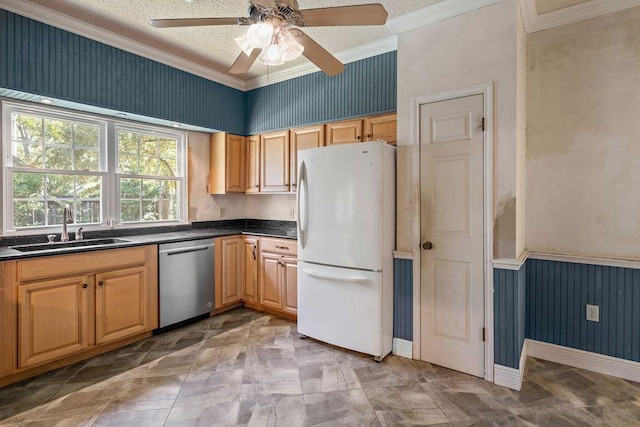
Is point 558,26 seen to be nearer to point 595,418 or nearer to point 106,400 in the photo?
point 595,418

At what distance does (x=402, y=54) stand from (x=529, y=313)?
2.37 m

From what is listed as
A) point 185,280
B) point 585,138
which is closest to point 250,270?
point 185,280

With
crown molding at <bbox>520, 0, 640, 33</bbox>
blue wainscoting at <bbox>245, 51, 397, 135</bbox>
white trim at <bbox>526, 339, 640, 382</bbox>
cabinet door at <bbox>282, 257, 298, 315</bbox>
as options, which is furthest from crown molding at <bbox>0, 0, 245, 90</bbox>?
white trim at <bbox>526, 339, 640, 382</bbox>

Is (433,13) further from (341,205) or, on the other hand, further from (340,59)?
(341,205)

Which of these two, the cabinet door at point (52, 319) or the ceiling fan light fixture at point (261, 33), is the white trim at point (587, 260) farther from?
the cabinet door at point (52, 319)

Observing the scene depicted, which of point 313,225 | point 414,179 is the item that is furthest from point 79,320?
point 414,179

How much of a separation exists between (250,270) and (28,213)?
6.72 feet

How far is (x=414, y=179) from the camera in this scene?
2.62 metres

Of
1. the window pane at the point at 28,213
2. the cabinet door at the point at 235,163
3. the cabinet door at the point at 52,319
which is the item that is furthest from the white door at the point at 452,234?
the window pane at the point at 28,213

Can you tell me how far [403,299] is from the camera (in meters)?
2.71

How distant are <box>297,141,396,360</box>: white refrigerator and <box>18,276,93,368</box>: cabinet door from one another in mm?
1759

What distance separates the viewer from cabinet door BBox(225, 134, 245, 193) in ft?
13.3

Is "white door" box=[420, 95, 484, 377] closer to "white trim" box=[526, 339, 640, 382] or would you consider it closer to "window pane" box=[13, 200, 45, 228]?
"white trim" box=[526, 339, 640, 382]

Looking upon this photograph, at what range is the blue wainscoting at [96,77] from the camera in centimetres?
242
